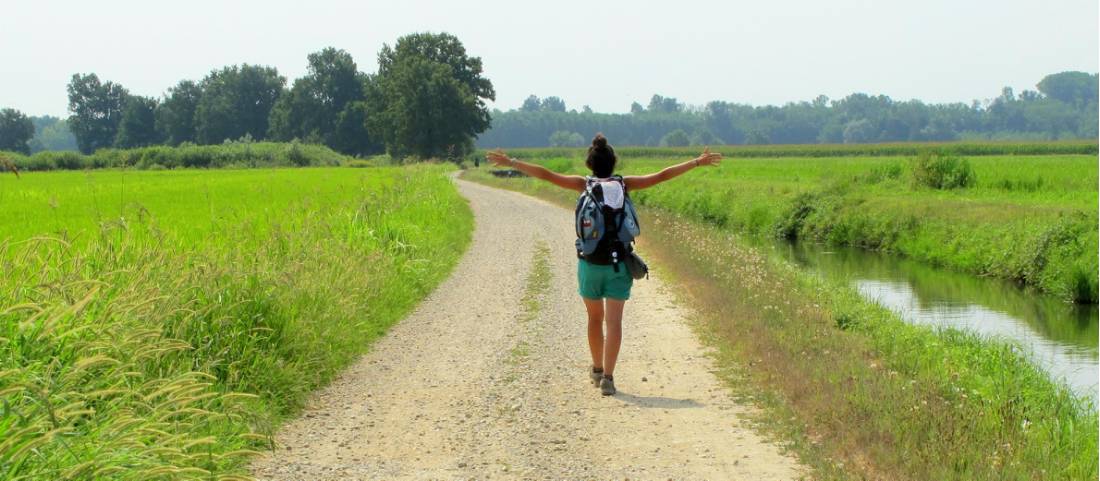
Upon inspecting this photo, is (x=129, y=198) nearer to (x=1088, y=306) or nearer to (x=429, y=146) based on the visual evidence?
(x=1088, y=306)

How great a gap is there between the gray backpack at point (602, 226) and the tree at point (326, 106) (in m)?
101

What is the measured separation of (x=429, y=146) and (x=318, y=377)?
79.9m

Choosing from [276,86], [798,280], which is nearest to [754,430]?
[798,280]

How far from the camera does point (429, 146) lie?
87750 millimetres

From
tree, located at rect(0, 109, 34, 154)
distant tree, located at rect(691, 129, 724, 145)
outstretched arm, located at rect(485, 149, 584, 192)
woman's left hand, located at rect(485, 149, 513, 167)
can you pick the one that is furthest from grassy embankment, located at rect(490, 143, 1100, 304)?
distant tree, located at rect(691, 129, 724, 145)

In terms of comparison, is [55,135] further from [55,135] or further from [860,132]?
[860,132]

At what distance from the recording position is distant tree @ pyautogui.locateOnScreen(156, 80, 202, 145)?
124 m

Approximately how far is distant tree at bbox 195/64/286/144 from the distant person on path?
4534 inches

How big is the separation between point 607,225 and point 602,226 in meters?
0.05

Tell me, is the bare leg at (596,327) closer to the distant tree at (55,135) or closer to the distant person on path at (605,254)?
the distant person on path at (605,254)

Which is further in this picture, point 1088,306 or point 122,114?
point 122,114

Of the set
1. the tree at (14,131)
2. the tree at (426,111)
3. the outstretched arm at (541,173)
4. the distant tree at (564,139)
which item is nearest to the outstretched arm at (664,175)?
the outstretched arm at (541,173)

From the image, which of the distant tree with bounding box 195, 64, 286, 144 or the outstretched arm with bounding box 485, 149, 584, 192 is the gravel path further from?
the distant tree with bounding box 195, 64, 286, 144

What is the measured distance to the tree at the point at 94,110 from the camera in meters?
124
